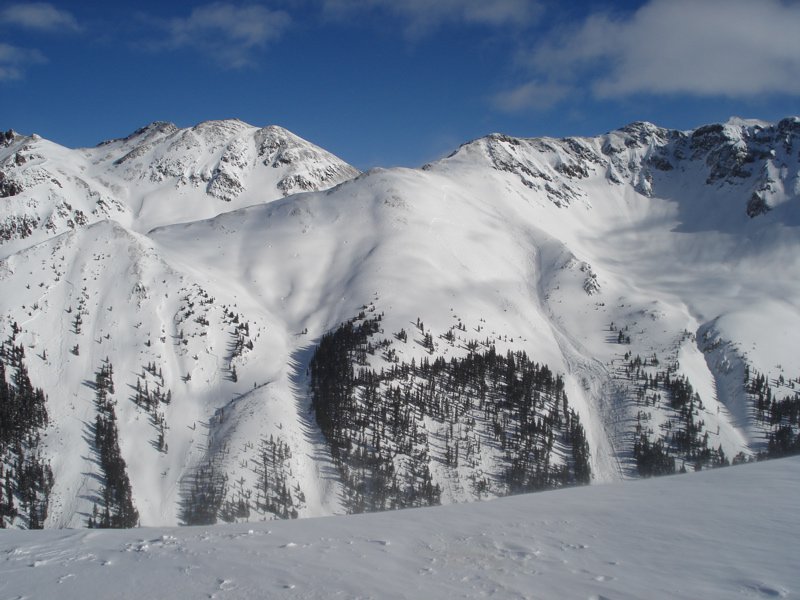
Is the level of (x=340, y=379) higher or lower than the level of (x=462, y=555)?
higher

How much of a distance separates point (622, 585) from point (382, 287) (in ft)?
491

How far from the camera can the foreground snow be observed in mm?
12695

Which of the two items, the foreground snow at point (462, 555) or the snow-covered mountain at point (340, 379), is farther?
the snow-covered mountain at point (340, 379)

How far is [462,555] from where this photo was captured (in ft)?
49.4

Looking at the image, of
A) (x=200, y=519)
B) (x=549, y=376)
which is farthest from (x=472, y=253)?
(x=200, y=519)

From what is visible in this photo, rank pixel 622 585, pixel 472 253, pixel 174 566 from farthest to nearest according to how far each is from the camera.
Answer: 1. pixel 472 253
2. pixel 174 566
3. pixel 622 585

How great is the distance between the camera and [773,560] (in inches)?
521

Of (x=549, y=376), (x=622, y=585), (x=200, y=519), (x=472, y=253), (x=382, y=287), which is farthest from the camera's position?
(x=472, y=253)

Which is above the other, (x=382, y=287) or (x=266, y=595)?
(x=382, y=287)

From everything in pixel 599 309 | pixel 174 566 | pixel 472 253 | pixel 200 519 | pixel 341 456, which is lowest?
pixel 200 519

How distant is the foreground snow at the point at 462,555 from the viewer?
12695 mm

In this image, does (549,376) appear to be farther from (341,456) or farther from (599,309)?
(341,456)

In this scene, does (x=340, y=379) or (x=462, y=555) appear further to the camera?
(x=340, y=379)

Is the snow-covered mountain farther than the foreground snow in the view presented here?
Yes
